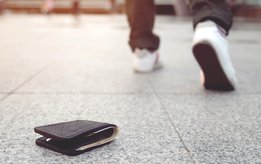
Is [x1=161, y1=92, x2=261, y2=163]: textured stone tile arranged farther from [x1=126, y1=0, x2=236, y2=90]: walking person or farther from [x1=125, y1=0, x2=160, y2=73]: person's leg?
[x1=125, y1=0, x2=160, y2=73]: person's leg

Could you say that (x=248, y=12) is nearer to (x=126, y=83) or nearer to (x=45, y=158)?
(x=126, y=83)

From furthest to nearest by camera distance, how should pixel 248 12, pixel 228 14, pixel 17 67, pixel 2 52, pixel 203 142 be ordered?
1. pixel 248 12
2. pixel 2 52
3. pixel 17 67
4. pixel 228 14
5. pixel 203 142

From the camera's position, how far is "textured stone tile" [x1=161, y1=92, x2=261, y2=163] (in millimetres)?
742

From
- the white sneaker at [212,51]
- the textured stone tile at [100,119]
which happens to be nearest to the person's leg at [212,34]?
the white sneaker at [212,51]

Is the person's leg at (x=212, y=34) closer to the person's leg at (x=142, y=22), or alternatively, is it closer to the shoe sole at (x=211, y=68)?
the shoe sole at (x=211, y=68)

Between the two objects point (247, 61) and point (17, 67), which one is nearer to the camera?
point (17, 67)

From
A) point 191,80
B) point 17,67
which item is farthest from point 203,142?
point 17,67

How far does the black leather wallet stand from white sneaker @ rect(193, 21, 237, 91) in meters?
0.54

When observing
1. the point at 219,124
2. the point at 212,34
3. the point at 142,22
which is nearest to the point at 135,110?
the point at 219,124

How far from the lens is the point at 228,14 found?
47.2 inches

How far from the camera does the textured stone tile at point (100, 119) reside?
2.33ft

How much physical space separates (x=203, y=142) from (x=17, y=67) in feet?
4.17

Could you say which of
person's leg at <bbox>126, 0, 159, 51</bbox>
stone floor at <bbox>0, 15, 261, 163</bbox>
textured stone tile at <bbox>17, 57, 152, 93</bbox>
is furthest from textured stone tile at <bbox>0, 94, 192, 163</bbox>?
person's leg at <bbox>126, 0, 159, 51</bbox>

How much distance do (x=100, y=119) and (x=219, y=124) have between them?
0.31m
